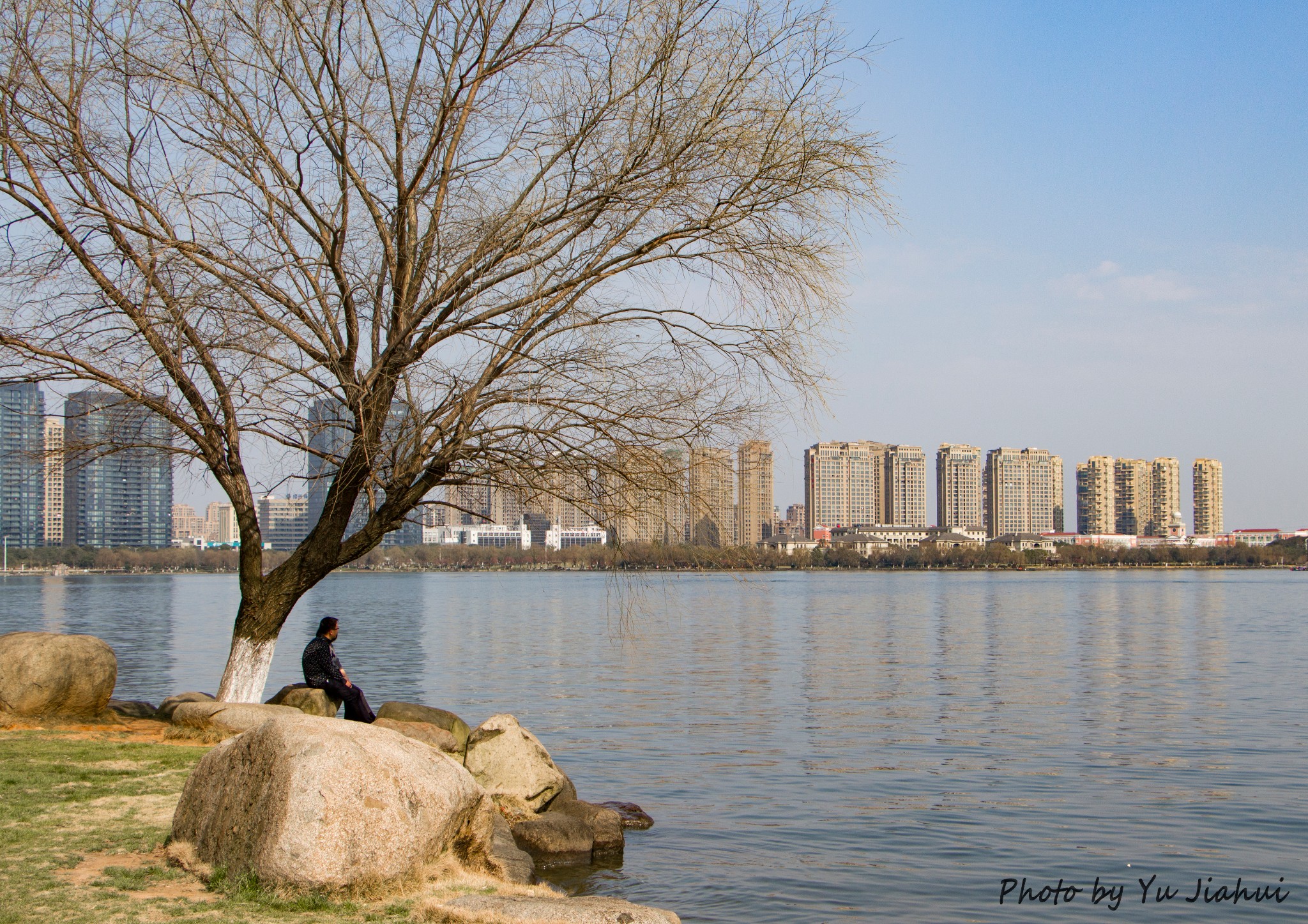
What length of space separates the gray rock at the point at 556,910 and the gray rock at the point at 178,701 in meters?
7.99

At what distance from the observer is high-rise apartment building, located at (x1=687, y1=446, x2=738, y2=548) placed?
12.5m

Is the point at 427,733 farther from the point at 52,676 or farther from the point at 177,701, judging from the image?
the point at 52,676

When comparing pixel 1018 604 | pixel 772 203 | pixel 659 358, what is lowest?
pixel 1018 604

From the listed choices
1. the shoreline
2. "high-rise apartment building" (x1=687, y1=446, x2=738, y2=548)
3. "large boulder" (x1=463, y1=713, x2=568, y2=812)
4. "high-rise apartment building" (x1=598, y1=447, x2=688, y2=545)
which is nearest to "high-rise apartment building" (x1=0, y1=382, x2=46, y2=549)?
"large boulder" (x1=463, y1=713, x2=568, y2=812)

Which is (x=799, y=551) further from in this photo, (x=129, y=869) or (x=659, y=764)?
(x=129, y=869)

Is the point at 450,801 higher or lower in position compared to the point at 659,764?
higher

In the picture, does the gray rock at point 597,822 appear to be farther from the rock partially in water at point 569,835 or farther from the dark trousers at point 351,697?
the dark trousers at point 351,697

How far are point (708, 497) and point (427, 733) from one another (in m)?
4.48

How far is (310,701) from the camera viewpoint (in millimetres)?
13789

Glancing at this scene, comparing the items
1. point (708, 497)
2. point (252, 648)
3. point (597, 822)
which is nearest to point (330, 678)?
point (252, 648)

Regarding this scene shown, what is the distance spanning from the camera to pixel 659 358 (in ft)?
41.4

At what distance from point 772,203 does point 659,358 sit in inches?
80.0

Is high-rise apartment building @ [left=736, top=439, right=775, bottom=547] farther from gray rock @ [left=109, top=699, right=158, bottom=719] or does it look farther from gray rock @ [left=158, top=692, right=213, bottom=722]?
gray rock @ [left=109, top=699, right=158, bottom=719]

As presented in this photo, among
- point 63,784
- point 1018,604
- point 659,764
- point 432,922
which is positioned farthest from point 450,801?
point 1018,604
